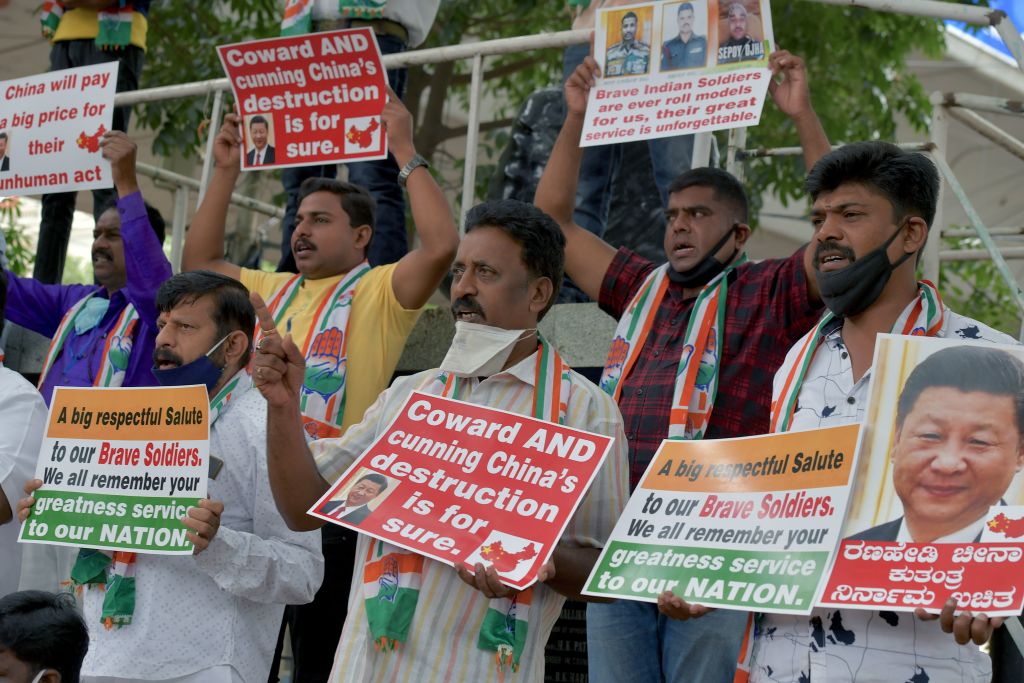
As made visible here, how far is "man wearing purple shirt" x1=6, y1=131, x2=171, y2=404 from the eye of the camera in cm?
561

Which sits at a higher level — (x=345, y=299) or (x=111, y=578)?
(x=345, y=299)

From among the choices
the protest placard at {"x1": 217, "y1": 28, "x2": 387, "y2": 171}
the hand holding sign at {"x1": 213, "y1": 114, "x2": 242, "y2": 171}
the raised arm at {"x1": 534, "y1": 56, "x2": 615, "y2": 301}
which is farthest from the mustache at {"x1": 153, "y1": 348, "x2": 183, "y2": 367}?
the hand holding sign at {"x1": 213, "y1": 114, "x2": 242, "y2": 171}

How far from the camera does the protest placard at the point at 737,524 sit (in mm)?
2959

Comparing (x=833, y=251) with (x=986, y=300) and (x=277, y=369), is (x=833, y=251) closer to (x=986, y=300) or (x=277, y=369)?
(x=277, y=369)

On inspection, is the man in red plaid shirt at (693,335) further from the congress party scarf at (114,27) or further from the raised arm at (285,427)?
the congress party scarf at (114,27)

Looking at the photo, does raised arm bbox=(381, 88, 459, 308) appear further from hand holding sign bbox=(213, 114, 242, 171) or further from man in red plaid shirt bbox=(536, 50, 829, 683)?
hand holding sign bbox=(213, 114, 242, 171)

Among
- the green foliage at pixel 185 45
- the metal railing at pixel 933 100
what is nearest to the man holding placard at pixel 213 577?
the metal railing at pixel 933 100

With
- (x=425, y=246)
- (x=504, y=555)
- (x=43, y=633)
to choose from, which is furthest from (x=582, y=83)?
(x=43, y=633)

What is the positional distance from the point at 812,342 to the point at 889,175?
445 millimetres

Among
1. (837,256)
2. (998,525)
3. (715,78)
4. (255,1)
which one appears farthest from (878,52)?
(998,525)

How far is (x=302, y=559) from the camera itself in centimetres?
409

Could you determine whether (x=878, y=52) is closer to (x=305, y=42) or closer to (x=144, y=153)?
(x=305, y=42)

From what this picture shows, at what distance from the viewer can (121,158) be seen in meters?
6.06

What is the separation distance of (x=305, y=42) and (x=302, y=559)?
2.67 m
